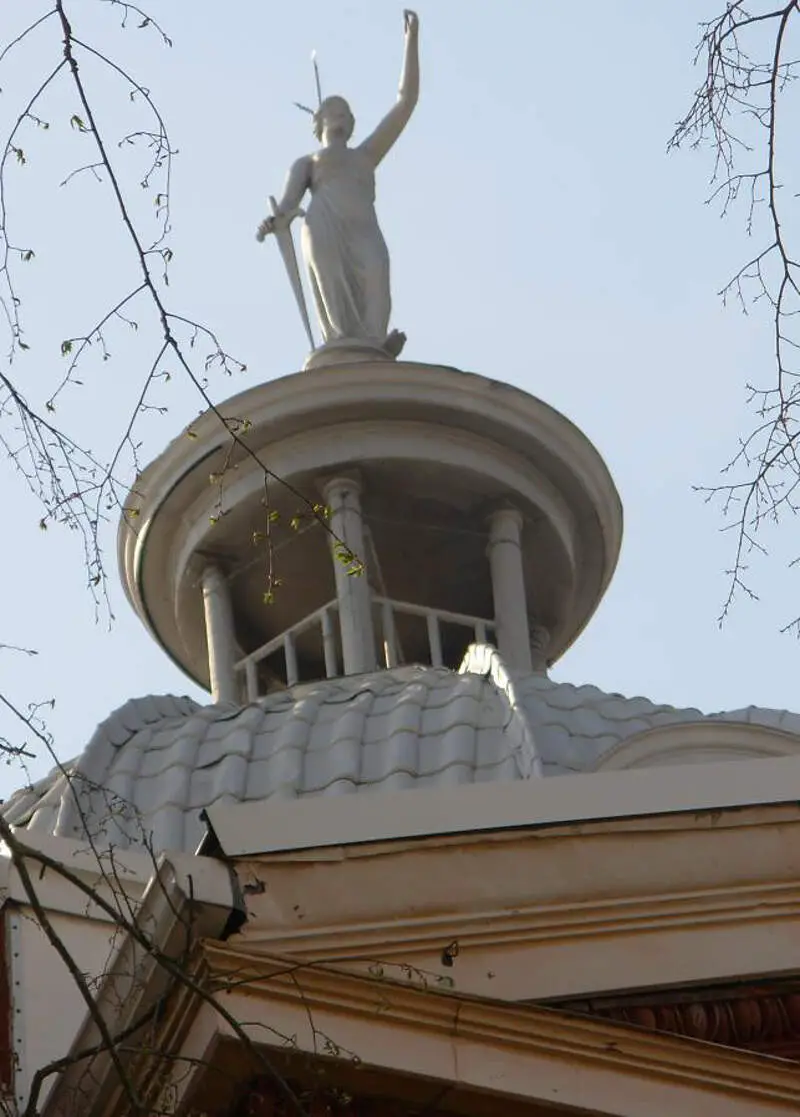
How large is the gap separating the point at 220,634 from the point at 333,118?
15.1 feet

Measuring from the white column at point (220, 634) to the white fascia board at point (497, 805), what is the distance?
1078 centimetres

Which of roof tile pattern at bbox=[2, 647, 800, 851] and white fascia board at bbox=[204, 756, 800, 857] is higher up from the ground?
roof tile pattern at bbox=[2, 647, 800, 851]

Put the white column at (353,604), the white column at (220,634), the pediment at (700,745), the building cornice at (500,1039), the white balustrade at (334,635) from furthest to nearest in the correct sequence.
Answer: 1. the white column at (220,634)
2. the white balustrade at (334,635)
3. the white column at (353,604)
4. the pediment at (700,745)
5. the building cornice at (500,1039)

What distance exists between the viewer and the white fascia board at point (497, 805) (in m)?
10.6

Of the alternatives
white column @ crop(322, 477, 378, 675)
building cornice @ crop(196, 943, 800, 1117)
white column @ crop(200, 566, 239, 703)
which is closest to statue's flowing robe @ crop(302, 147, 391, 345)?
white column @ crop(200, 566, 239, 703)

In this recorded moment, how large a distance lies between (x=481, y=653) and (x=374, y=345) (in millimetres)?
3546

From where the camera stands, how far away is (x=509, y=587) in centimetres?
2186

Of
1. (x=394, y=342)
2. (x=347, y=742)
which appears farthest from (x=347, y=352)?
(x=347, y=742)

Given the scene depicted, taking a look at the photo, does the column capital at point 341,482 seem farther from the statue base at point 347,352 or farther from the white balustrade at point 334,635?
the statue base at point 347,352

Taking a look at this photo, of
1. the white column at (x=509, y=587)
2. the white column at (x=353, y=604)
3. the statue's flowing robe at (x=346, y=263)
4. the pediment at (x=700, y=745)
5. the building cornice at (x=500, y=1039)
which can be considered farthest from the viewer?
the statue's flowing robe at (x=346, y=263)

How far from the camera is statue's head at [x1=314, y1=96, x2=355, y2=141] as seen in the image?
2452cm

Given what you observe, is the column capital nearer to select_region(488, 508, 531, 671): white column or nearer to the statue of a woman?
select_region(488, 508, 531, 671): white column

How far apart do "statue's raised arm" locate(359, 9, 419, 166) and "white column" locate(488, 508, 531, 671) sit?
362 centimetres

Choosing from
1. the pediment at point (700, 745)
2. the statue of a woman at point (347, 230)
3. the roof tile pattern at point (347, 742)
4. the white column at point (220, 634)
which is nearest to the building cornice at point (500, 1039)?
the pediment at point (700, 745)
